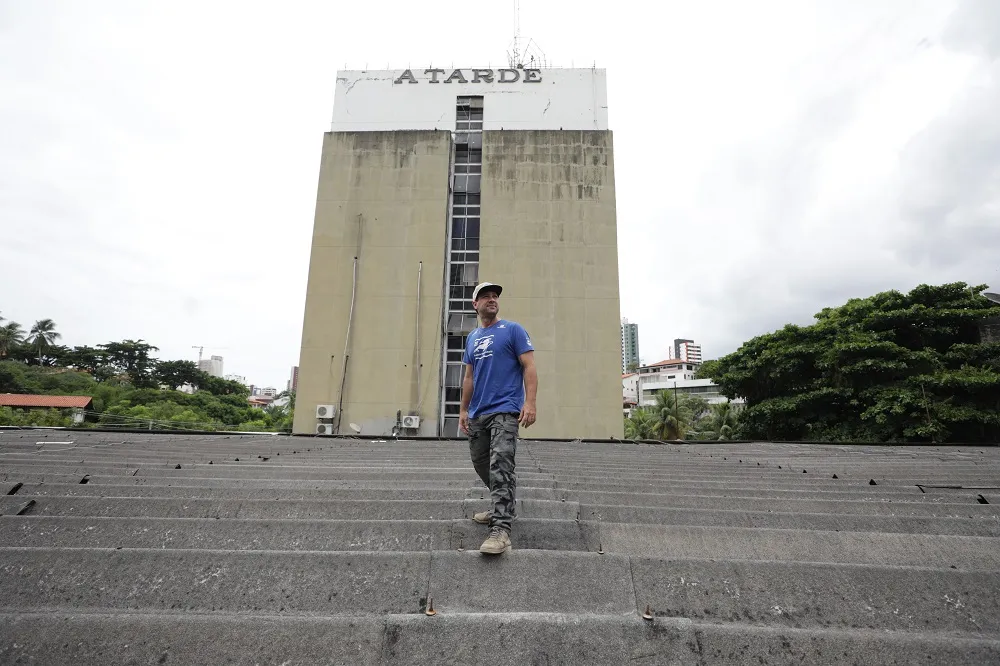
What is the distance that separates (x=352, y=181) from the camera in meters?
21.7

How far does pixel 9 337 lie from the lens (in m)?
56.5

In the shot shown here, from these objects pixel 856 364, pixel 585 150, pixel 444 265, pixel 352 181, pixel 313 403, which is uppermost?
pixel 585 150

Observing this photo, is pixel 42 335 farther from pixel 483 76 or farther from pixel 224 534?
pixel 224 534

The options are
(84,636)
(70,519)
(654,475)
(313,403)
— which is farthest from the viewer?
(313,403)

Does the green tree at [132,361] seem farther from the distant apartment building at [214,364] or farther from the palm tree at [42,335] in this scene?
the distant apartment building at [214,364]

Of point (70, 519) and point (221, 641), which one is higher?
point (70, 519)

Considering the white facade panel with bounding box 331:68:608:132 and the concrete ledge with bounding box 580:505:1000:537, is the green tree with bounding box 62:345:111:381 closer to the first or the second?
Result: the white facade panel with bounding box 331:68:608:132

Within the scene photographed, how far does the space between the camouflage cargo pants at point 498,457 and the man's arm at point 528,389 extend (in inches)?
3.9

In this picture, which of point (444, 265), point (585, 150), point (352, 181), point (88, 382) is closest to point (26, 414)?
point (88, 382)

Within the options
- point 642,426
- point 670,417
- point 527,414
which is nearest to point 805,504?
point 527,414

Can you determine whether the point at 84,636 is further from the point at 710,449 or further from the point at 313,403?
the point at 313,403

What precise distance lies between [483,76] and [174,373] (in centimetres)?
5727

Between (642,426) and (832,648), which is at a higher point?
(642,426)

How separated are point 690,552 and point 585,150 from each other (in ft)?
69.8
